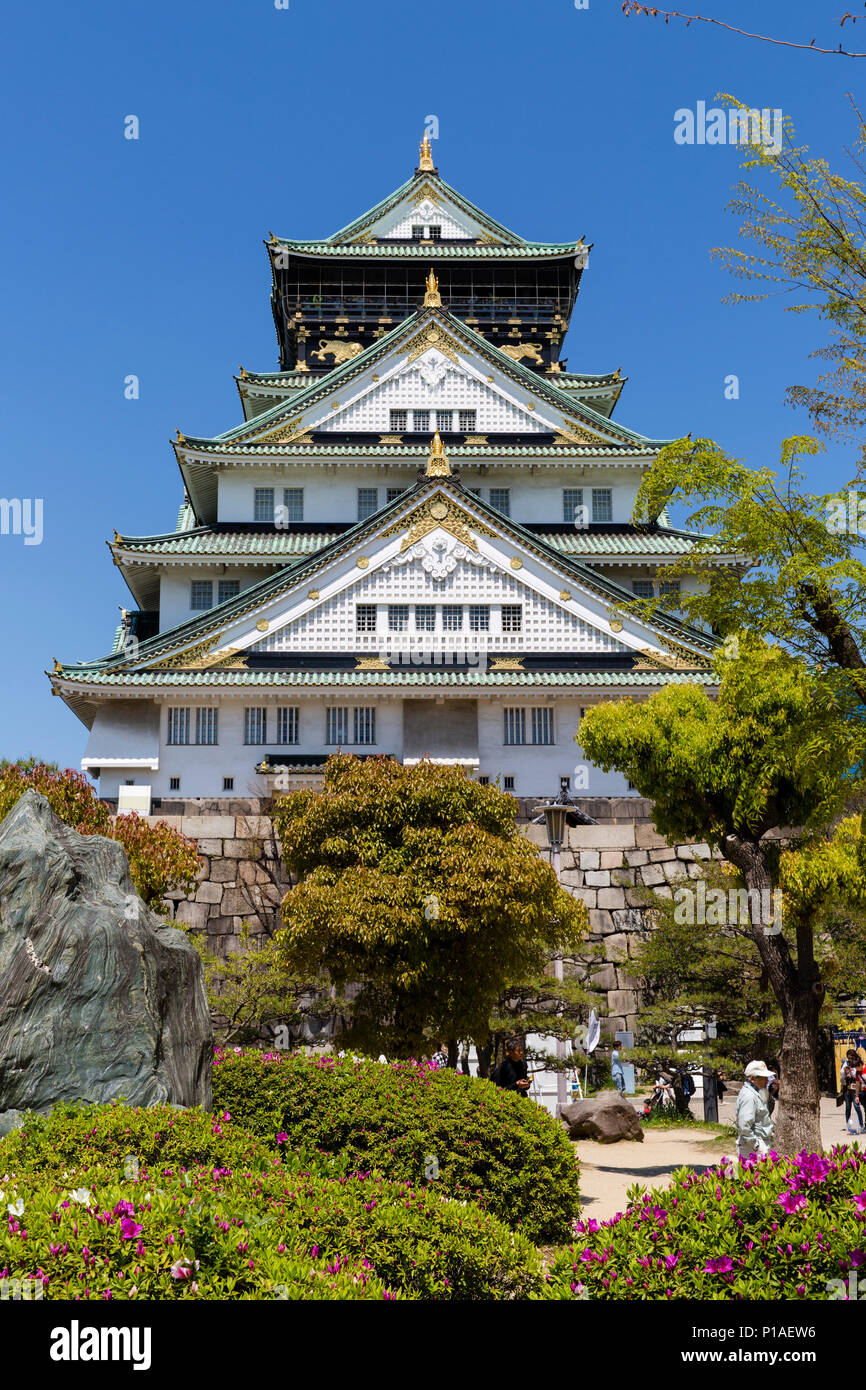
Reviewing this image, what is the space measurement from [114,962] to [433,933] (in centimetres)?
787

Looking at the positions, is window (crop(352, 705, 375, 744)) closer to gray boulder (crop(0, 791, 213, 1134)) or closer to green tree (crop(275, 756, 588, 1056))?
green tree (crop(275, 756, 588, 1056))

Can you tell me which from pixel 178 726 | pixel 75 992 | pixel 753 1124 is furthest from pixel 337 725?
pixel 75 992

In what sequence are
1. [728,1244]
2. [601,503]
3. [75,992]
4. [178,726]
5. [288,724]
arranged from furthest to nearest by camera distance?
[601,503] < [288,724] < [178,726] < [75,992] < [728,1244]

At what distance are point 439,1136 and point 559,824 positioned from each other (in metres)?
15.9

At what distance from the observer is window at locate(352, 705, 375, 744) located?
109ft

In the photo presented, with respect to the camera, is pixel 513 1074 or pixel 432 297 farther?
pixel 432 297

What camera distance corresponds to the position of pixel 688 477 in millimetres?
14844

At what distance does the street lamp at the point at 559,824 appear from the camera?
25945 millimetres

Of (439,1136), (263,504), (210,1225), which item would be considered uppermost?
(263,504)

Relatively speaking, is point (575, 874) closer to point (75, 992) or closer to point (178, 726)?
point (178, 726)

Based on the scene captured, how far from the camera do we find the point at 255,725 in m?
32.9

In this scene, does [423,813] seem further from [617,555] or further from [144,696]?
[617,555]
